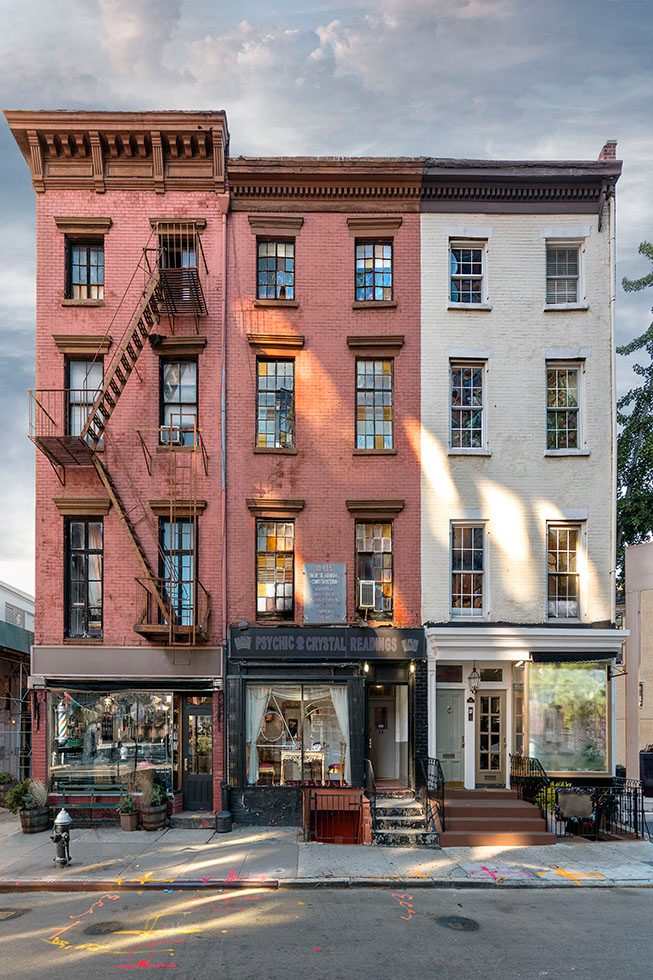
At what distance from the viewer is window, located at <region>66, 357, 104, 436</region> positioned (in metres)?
18.6

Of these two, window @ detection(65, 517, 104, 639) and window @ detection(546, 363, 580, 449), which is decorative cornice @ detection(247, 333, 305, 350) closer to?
window @ detection(65, 517, 104, 639)

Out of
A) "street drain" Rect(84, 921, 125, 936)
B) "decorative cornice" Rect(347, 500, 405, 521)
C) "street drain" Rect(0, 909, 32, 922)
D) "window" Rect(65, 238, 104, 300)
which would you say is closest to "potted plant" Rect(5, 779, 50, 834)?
"street drain" Rect(0, 909, 32, 922)

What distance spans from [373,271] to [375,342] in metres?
1.92

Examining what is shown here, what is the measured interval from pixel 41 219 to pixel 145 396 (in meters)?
5.04

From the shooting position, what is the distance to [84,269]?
19.0 meters

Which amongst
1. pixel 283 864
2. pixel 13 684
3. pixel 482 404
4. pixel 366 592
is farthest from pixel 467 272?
pixel 13 684

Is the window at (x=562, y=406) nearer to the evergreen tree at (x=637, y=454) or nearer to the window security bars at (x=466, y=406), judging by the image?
the window security bars at (x=466, y=406)

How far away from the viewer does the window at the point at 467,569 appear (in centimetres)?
1838

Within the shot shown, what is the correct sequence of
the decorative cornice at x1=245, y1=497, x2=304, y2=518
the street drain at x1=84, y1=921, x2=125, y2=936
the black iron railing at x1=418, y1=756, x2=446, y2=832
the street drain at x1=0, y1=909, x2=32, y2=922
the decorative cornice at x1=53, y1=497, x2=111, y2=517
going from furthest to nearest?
the decorative cornice at x1=245, y1=497, x2=304, y2=518 < the decorative cornice at x1=53, y1=497, x2=111, y2=517 < the black iron railing at x1=418, y1=756, x2=446, y2=832 < the street drain at x1=0, y1=909, x2=32, y2=922 < the street drain at x1=84, y1=921, x2=125, y2=936

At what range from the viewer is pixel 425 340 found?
18797mm

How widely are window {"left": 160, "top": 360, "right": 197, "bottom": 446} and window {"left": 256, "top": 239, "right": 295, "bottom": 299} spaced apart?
8.51 feet

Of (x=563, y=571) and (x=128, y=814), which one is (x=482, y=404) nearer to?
(x=563, y=571)

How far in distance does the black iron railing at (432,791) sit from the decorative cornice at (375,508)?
5.63m

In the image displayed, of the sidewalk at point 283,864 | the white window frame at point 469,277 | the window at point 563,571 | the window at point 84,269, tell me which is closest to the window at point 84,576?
the sidewalk at point 283,864
